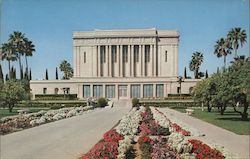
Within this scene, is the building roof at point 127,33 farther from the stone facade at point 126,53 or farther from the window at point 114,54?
the window at point 114,54

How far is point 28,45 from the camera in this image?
6875 centimetres

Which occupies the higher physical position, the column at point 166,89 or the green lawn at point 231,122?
the column at point 166,89

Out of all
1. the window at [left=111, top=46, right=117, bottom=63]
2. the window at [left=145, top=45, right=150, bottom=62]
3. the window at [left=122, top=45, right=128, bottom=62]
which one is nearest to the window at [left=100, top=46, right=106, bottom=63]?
the window at [left=111, top=46, right=117, bottom=63]

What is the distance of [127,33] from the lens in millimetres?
79750

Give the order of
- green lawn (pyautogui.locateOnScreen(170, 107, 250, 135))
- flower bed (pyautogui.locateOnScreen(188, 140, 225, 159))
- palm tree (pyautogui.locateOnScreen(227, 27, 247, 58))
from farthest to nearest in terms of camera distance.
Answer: palm tree (pyautogui.locateOnScreen(227, 27, 247, 58)) < green lawn (pyautogui.locateOnScreen(170, 107, 250, 135)) < flower bed (pyautogui.locateOnScreen(188, 140, 225, 159))

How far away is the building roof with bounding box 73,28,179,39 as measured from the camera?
79500 mm

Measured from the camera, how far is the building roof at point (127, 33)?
79.5 metres

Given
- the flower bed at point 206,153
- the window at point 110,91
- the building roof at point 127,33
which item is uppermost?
the building roof at point 127,33

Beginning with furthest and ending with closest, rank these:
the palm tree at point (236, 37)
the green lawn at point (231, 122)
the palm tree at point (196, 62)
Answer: the palm tree at point (196, 62)
the palm tree at point (236, 37)
the green lawn at point (231, 122)

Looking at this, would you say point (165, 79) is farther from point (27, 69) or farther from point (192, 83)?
point (27, 69)

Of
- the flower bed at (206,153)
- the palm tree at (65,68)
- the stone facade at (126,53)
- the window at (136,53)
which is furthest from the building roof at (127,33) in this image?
the flower bed at (206,153)

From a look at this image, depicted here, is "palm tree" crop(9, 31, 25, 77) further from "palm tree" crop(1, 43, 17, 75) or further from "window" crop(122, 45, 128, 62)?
"window" crop(122, 45, 128, 62)

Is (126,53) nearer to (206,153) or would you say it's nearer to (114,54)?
(114,54)

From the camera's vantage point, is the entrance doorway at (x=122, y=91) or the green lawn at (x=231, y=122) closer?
the green lawn at (x=231, y=122)
